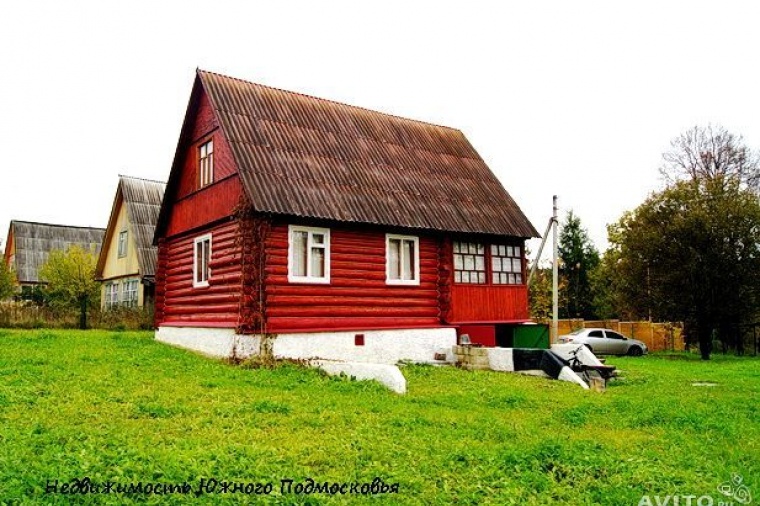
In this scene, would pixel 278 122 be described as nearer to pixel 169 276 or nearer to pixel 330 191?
pixel 330 191

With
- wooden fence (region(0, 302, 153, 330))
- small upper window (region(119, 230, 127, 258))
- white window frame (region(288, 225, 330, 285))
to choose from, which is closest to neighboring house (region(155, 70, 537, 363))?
white window frame (region(288, 225, 330, 285))

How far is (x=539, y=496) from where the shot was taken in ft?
19.7

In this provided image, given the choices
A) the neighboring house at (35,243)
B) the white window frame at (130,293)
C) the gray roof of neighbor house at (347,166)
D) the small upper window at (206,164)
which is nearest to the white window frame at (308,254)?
the gray roof of neighbor house at (347,166)

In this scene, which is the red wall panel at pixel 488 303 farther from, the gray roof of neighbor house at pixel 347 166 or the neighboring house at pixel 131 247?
the neighboring house at pixel 131 247

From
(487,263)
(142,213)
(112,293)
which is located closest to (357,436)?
(487,263)

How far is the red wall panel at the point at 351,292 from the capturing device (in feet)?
50.9

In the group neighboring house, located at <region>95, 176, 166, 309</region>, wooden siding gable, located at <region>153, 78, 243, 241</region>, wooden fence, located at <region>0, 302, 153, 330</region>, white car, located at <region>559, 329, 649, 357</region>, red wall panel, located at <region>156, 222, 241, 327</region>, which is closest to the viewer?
red wall panel, located at <region>156, 222, 241, 327</region>

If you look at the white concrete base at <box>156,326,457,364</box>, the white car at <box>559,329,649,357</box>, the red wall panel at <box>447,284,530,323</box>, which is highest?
the red wall panel at <box>447,284,530,323</box>

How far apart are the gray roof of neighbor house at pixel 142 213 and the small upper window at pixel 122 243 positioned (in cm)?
125

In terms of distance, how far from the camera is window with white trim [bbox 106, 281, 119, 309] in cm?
3541

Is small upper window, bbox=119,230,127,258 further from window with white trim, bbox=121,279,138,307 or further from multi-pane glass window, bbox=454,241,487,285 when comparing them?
multi-pane glass window, bbox=454,241,487,285

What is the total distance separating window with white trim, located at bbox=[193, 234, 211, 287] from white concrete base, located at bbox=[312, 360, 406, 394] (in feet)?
19.2

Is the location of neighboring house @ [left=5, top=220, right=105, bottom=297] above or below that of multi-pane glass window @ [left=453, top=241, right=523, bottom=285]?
above

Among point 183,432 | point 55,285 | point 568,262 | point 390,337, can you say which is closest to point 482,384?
point 390,337
